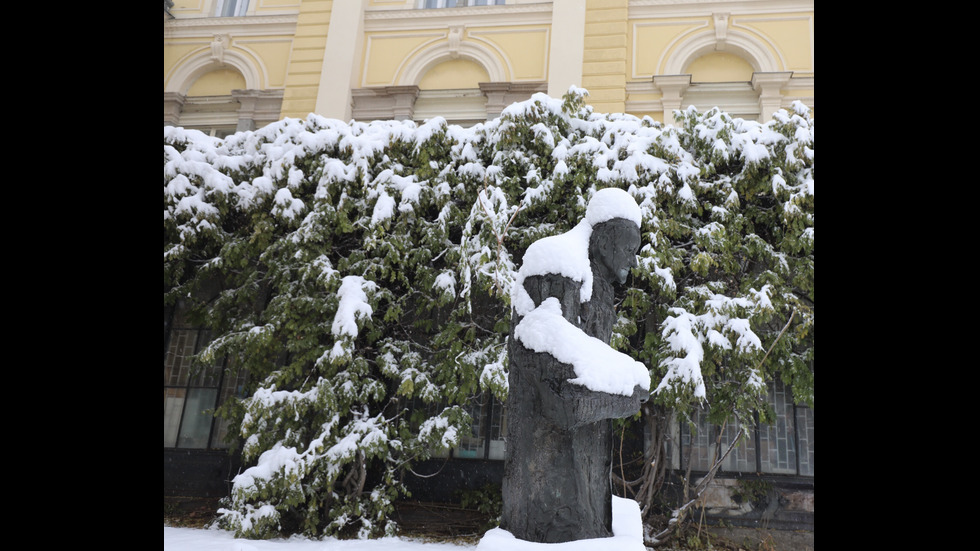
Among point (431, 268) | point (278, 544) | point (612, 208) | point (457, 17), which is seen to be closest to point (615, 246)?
point (612, 208)

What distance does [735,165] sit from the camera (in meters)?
7.93

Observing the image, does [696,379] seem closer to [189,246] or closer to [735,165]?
[735,165]

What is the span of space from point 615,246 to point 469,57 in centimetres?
1144

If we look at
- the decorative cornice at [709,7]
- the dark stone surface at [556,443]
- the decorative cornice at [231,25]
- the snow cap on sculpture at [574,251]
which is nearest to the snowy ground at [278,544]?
the dark stone surface at [556,443]

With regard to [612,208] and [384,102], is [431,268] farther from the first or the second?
[384,102]

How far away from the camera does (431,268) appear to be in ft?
26.1

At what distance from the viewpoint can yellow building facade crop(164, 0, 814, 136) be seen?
12336 millimetres

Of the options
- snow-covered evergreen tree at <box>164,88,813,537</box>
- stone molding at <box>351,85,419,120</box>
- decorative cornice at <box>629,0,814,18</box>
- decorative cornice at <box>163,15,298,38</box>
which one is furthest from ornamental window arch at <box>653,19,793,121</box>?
decorative cornice at <box>163,15,298,38</box>

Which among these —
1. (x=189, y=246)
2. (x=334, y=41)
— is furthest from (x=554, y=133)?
(x=334, y=41)

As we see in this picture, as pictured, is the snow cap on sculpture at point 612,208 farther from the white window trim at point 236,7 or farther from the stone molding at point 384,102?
the white window trim at point 236,7

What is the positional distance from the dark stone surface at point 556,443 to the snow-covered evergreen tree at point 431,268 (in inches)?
157

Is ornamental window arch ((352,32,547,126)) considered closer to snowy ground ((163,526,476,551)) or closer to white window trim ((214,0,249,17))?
white window trim ((214,0,249,17))
